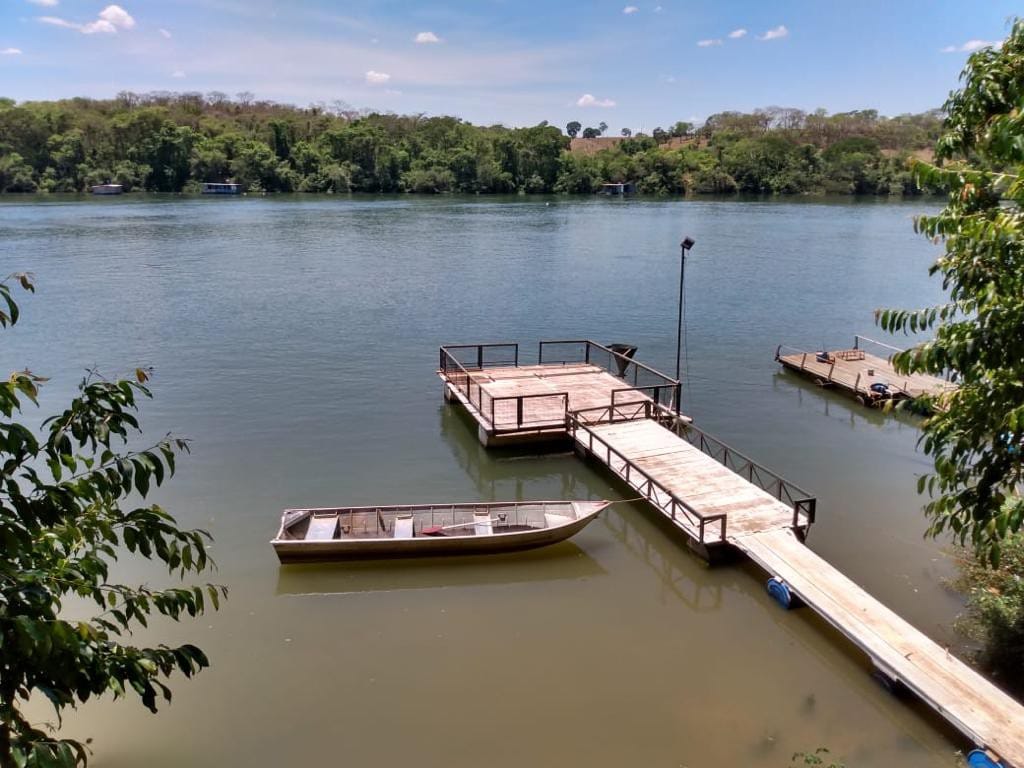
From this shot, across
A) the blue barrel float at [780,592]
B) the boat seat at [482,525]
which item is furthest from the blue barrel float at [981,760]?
the boat seat at [482,525]

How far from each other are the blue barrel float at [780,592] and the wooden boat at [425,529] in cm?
387

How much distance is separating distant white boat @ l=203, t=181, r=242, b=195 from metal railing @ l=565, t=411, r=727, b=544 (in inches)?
5251

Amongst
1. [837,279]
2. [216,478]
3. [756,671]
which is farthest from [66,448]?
[837,279]

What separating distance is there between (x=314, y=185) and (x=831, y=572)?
468 feet

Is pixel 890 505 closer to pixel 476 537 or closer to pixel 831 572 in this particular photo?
pixel 831 572

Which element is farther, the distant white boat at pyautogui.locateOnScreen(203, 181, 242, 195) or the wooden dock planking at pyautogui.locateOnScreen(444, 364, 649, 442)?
the distant white boat at pyautogui.locateOnScreen(203, 181, 242, 195)

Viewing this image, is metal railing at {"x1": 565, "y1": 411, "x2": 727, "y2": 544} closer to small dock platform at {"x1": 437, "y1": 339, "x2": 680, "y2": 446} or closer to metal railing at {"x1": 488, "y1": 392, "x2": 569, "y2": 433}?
small dock platform at {"x1": 437, "y1": 339, "x2": 680, "y2": 446}

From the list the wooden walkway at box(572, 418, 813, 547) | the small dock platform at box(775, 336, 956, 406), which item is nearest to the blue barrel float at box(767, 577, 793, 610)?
the wooden walkway at box(572, 418, 813, 547)

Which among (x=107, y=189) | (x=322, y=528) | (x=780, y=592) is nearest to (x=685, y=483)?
(x=780, y=592)

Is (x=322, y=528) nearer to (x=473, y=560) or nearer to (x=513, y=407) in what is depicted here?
(x=473, y=560)

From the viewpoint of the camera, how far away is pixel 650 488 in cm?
1777

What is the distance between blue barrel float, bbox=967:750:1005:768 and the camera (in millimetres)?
9766

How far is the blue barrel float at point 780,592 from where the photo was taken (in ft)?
46.8

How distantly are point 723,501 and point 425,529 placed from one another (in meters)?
6.62
